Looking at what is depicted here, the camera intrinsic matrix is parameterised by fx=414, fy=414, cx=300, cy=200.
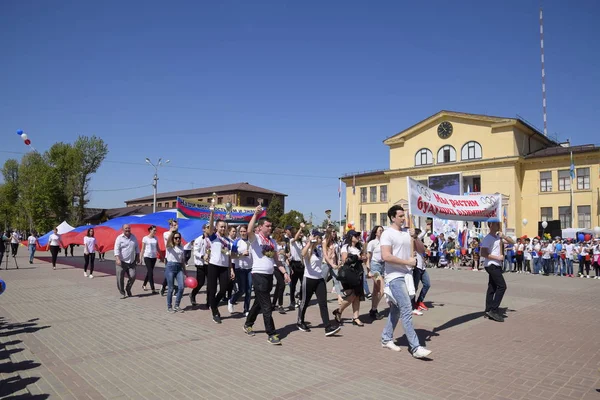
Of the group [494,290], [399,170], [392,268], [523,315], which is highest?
[399,170]

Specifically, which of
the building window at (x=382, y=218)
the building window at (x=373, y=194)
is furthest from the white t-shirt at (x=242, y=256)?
the building window at (x=373, y=194)

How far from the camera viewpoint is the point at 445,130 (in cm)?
4969

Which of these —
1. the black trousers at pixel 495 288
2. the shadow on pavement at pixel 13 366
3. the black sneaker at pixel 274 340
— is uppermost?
the black trousers at pixel 495 288

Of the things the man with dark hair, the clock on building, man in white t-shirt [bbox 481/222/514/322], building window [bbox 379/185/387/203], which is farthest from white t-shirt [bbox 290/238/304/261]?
building window [bbox 379/185/387/203]

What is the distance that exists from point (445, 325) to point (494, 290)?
4.94ft

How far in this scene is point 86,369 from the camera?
5363 mm

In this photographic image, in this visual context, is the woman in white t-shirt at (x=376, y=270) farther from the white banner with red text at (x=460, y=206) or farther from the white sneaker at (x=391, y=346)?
the white banner with red text at (x=460, y=206)

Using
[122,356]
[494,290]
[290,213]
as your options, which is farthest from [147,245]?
[290,213]

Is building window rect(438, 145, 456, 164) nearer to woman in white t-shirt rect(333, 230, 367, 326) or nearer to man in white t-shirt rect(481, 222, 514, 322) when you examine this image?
man in white t-shirt rect(481, 222, 514, 322)

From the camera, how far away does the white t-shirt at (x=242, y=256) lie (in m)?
8.78

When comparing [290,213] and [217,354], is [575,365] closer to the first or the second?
[217,354]

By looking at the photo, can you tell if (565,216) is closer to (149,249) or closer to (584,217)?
(584,217)

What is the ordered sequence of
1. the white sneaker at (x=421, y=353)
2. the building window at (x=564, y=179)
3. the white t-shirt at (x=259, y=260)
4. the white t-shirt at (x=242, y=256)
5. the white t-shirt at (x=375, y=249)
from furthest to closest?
the building window at (x=564, y=179)
the white t-shirt at (x=375, y=249)
the white t-shirt at (x=242, y=256)
the white t-shirt at (x=259, y=260)
the white sneaker at (x=421, y=353)

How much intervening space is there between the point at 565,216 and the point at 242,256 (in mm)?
43296
